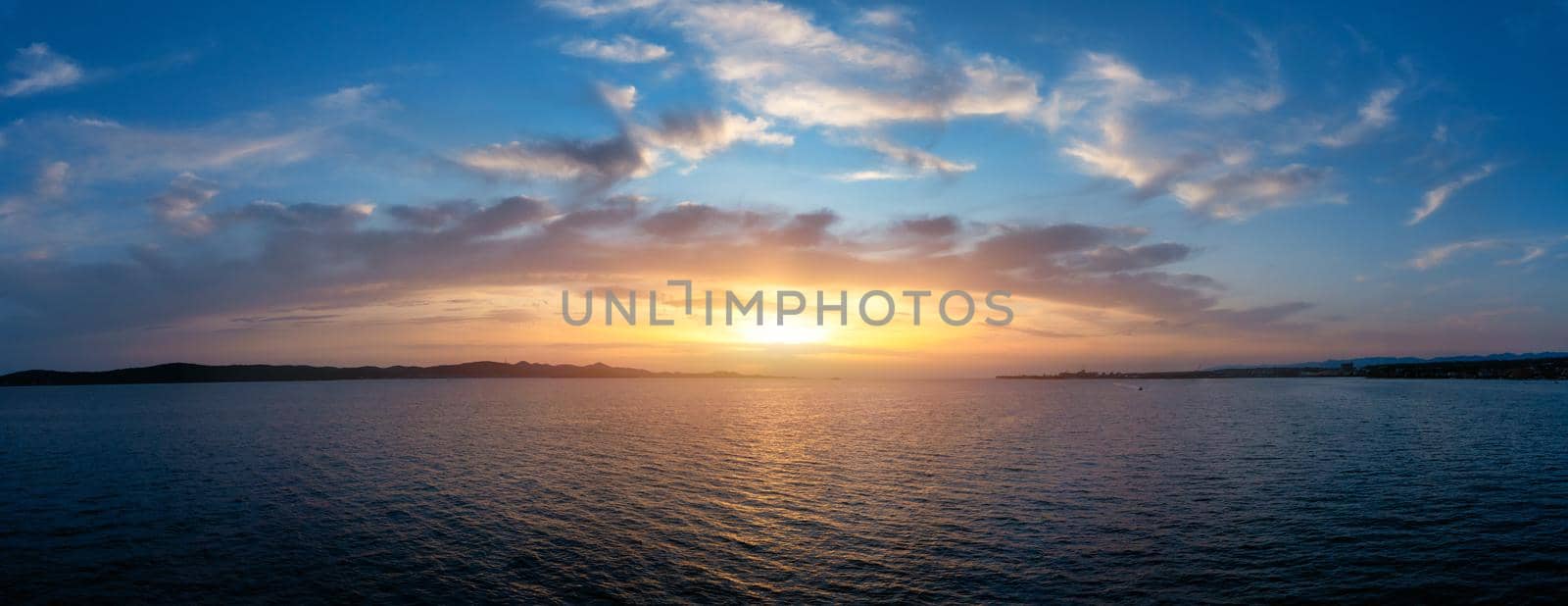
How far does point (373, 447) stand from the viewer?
301ft

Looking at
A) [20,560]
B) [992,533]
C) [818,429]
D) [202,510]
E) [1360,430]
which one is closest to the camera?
[20,560]

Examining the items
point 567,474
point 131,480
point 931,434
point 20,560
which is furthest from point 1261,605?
point 131,480

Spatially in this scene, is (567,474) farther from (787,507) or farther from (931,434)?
(931,434)

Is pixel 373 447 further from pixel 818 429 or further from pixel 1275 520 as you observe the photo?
pixel 1275 520

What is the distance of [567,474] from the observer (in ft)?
226

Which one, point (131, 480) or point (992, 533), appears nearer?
point (992, 533)

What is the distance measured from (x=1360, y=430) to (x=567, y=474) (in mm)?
110450

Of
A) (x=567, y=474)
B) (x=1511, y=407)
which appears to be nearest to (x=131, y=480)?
(x=567, y=474)

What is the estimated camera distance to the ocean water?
35312 mm

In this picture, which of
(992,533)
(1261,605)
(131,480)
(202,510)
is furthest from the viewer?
(131,480)

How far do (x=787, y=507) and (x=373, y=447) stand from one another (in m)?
64.9

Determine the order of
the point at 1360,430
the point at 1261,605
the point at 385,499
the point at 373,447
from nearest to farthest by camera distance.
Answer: the point at 1261,605 < the point at 385,499 < the point at 373,447 < the point at 1360,430

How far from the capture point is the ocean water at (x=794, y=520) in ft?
116

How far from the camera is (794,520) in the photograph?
50.1 meters
